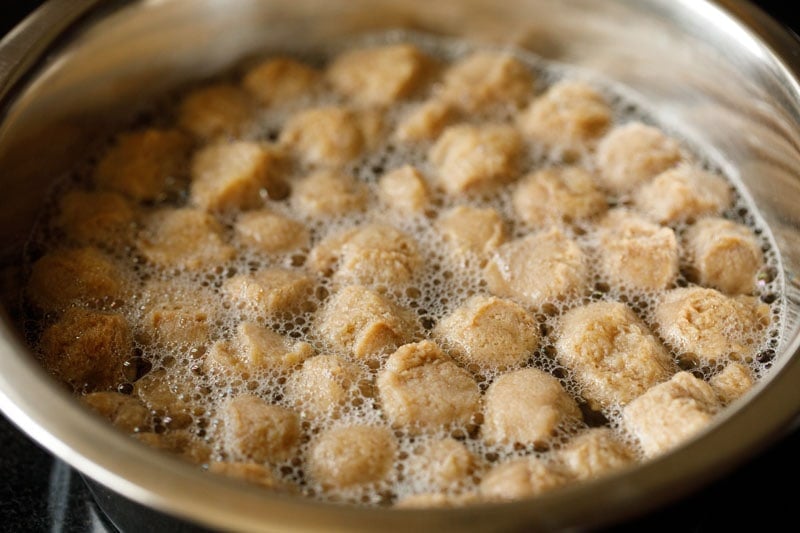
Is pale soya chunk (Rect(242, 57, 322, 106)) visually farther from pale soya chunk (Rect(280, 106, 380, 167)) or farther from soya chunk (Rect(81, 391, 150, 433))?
soya chunk (Rect(81, 391, 150, 433))

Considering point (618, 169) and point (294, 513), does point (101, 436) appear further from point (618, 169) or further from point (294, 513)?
point (618, 169)

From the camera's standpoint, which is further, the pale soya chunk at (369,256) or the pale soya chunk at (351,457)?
the pale soya chunk at (369,256)

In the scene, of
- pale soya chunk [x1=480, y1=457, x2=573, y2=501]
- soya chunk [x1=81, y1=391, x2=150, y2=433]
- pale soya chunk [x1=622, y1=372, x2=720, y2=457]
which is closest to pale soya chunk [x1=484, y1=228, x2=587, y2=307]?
pale soya chunk [x1=622, y1=372, x2=720, y2=457]

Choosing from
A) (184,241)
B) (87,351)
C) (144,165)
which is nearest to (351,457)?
(87,351)

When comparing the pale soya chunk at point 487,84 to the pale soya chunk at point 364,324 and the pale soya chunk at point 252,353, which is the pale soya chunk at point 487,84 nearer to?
the pale soya chunk at point 364,324

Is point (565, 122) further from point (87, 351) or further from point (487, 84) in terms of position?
point (87, 351)

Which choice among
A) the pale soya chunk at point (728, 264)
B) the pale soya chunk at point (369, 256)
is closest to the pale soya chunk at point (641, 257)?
the pale soya chunk at point (728, 264)

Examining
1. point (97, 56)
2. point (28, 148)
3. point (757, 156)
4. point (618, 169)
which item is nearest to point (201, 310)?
point (28, 148)
